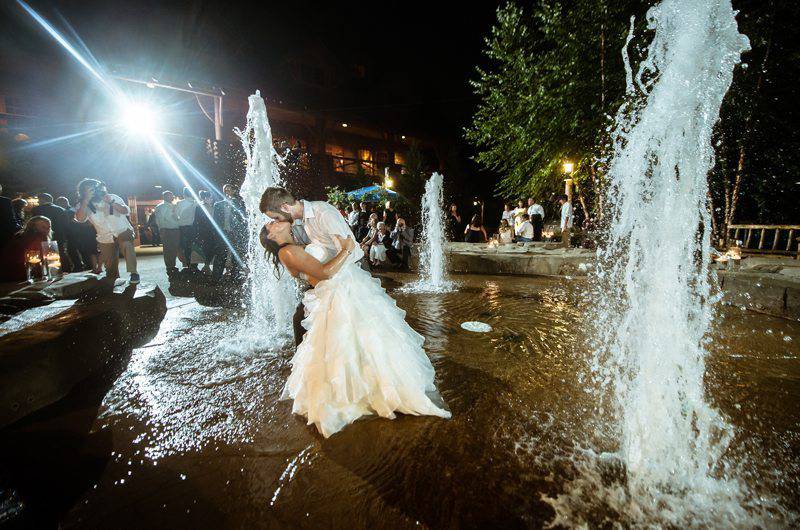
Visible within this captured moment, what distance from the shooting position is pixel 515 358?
3.93 m

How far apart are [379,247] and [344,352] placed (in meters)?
8.66

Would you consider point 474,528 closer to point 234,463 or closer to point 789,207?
point 234,463

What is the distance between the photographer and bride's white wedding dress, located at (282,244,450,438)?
2.67 meters

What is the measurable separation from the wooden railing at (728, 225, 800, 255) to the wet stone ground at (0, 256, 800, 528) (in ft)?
17.5

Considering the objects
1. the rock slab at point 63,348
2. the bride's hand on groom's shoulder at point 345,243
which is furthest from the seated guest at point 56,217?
the bride's hand on groom's shoulder at point 345,243

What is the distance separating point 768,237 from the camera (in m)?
11.4

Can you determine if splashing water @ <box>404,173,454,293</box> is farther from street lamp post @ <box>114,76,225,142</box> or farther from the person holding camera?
street lamp post @ <box>114,76,225,142</box>

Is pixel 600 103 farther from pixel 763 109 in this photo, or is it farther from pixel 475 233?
pixel 475 233

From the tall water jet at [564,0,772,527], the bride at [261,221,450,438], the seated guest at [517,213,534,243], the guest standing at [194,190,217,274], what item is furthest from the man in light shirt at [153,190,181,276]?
the seated guest at [517,213,534,243]

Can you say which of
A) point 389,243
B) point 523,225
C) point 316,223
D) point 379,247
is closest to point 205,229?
point 379,247

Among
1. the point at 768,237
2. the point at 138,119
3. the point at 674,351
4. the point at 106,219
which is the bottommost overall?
the point at 674,351

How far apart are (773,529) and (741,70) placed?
11.3 m

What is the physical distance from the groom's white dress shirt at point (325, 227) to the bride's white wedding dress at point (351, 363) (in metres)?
0.09

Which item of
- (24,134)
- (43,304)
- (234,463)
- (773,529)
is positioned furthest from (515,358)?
(24,134)
